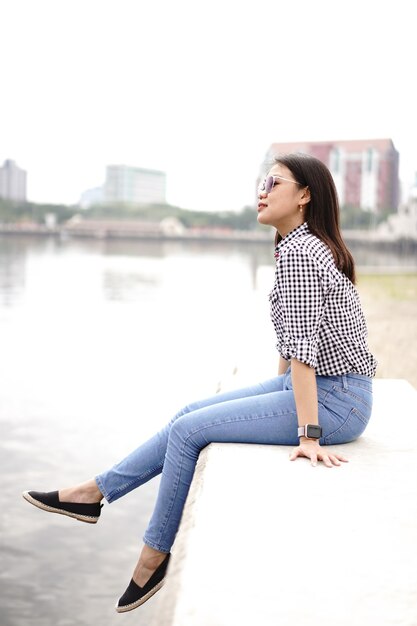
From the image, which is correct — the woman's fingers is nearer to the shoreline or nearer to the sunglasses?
the sunglasses

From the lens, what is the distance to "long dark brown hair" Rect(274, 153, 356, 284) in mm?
2927

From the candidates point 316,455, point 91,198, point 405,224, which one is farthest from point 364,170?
point 316,455

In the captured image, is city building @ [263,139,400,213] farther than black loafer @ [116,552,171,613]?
Yes

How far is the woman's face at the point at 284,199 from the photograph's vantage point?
294cm

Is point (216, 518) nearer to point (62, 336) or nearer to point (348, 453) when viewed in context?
point (348, 453)

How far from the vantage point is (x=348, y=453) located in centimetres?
286

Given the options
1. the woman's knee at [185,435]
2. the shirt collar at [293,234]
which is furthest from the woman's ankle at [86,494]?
the shirt collar at [293,234]

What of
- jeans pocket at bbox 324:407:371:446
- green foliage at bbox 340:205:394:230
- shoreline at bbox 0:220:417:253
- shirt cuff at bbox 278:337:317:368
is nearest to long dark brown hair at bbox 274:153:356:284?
shirt cuff at bbox 278:337:317:368

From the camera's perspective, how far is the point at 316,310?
8.98 ft

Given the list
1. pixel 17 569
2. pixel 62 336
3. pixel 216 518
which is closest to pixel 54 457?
pixel 17 569

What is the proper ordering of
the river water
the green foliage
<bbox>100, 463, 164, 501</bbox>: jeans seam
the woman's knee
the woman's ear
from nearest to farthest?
the woman's knee → <bbox>100, 463, 164, 501</bbox>: jeans seam → the woman's ear → the river water → the green foliage

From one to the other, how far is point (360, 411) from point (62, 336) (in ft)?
36.3

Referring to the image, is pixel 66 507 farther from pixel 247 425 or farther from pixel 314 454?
pixel 314 454

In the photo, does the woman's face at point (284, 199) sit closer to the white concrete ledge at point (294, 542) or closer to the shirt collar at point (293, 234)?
the shirt collar at point (293, 234)
